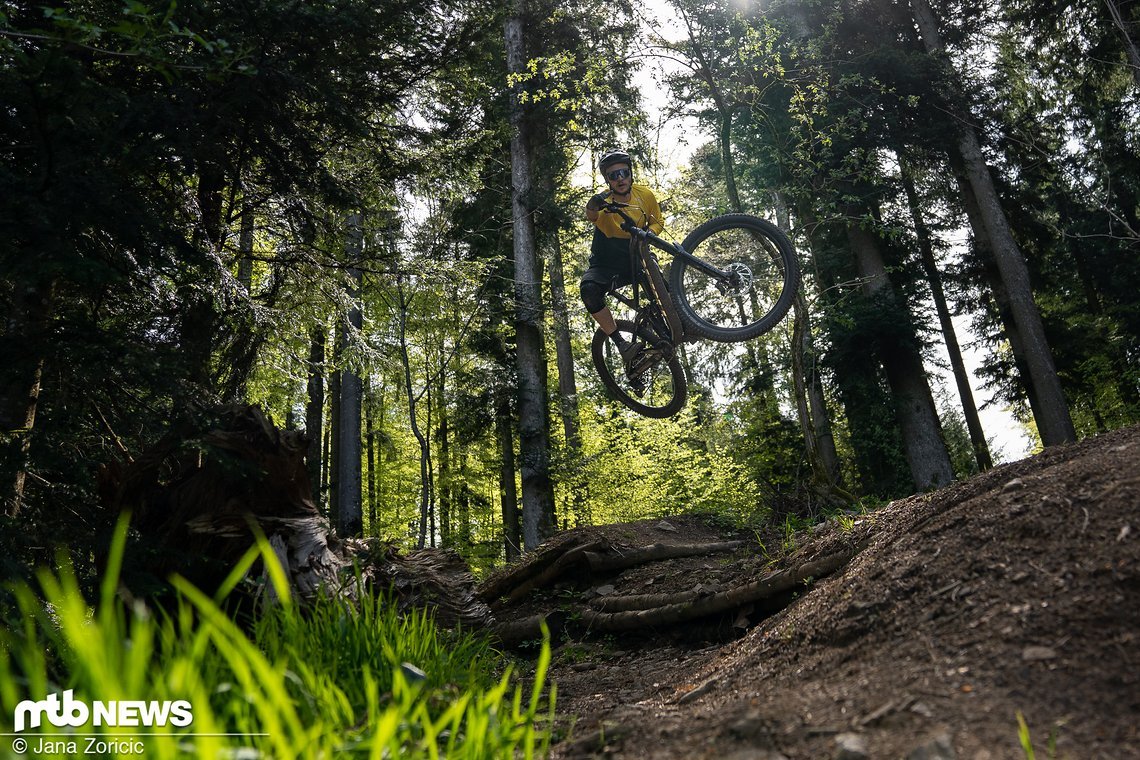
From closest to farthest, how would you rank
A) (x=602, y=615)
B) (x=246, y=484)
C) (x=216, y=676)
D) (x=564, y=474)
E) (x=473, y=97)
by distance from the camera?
(x=216, y=676) < (x=246, y=484) < (x=602, y=615) < (x=473, y=97) < (x=564, y=474)

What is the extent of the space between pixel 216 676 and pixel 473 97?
7802mm

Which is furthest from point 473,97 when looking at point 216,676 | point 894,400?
point 894,400

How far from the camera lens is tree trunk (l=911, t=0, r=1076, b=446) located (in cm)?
1257

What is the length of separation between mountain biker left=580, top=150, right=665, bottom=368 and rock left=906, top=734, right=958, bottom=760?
521 cm

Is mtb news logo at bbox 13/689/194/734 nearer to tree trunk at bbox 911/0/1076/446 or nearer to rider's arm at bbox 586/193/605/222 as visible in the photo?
rider's arm at bbox 586/193/605/222

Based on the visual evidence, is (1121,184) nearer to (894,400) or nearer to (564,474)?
(894,400)

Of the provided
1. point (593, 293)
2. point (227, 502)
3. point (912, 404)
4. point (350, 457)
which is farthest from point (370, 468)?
point (227, 502)

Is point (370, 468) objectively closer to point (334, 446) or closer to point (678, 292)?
point (334, 446)

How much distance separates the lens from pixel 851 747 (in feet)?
6.40

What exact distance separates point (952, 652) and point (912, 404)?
12769mm

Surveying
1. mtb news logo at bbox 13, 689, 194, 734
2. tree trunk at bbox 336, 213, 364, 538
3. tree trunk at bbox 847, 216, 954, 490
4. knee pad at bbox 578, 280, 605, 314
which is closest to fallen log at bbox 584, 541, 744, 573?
knee pad at bbox 578, 280, 605, 314

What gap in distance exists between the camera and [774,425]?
1736cm

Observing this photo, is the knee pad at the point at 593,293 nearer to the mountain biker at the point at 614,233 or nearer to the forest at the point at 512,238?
the mountain biker at the point at 614,233

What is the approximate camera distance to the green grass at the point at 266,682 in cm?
167
